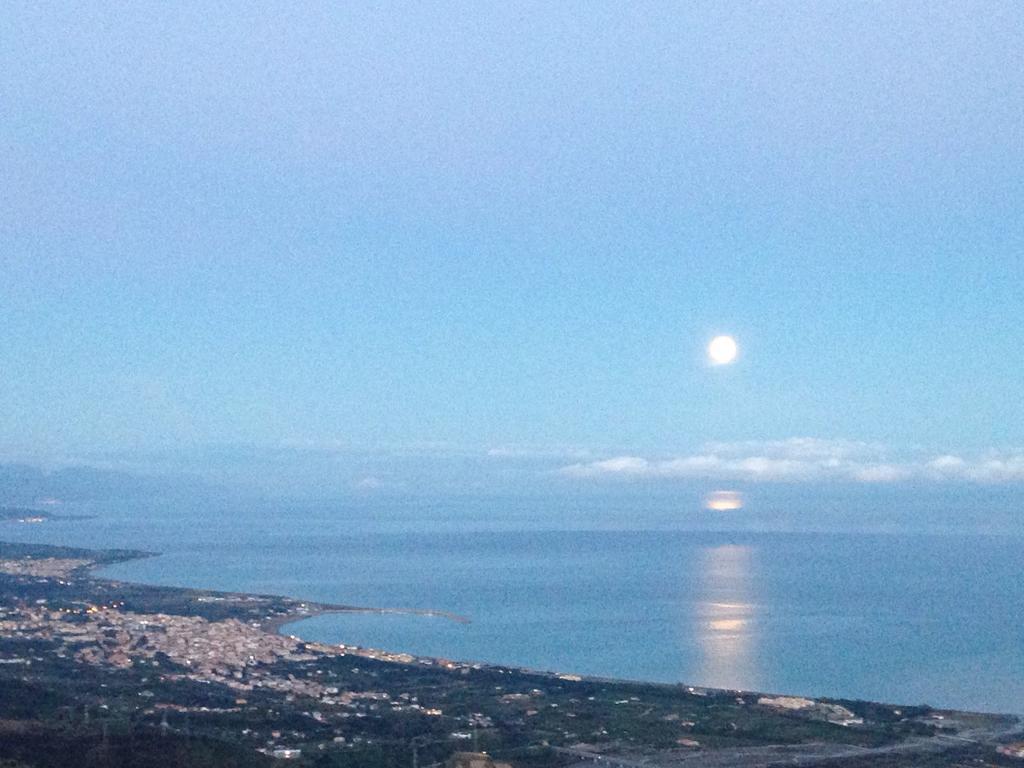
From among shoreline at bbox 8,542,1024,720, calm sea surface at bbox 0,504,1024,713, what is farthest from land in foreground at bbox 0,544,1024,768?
calm sea surface at bbox 0,504,1024,713

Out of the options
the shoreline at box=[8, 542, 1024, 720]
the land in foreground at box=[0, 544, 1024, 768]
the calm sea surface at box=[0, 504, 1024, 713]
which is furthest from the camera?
the calm sea surface at box=[0, 504, 1024, 713]

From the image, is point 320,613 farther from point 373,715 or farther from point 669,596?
point 373,715

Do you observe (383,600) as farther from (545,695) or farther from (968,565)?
(968,565)

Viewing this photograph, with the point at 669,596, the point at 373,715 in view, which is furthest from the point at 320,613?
the point at 373,715

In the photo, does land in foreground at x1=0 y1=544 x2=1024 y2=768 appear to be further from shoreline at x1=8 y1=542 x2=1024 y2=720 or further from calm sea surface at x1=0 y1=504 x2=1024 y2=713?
calm sea surface at x1=0 y1=504 x2=1024 y2=713

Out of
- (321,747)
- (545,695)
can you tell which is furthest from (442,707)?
(321,747)

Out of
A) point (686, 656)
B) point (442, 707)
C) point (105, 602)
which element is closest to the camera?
point (442, 707)

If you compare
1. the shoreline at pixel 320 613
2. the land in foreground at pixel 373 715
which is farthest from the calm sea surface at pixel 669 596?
the land in foreground at pixel 373 715
